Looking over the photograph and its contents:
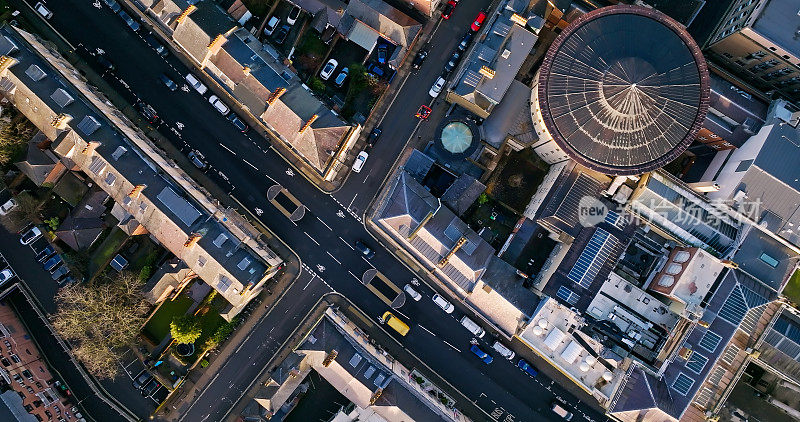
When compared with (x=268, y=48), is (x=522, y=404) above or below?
below

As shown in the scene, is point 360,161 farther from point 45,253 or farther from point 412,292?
point 45,253

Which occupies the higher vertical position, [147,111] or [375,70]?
[375,70]

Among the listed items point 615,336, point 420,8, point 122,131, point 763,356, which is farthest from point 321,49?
point 763,356

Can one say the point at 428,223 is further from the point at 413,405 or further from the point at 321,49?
the point at 321,49

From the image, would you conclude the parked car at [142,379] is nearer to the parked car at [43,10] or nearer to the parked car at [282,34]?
the parked car at [282,34]

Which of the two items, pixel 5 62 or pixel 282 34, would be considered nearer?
pixel 5 62

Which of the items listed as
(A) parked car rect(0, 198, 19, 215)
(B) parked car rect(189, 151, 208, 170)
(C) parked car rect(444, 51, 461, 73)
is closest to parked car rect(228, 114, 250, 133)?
(B) parked car rect(189, 151, 208, 170)

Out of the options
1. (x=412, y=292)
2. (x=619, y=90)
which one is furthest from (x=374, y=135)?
(x=619, y=90)
